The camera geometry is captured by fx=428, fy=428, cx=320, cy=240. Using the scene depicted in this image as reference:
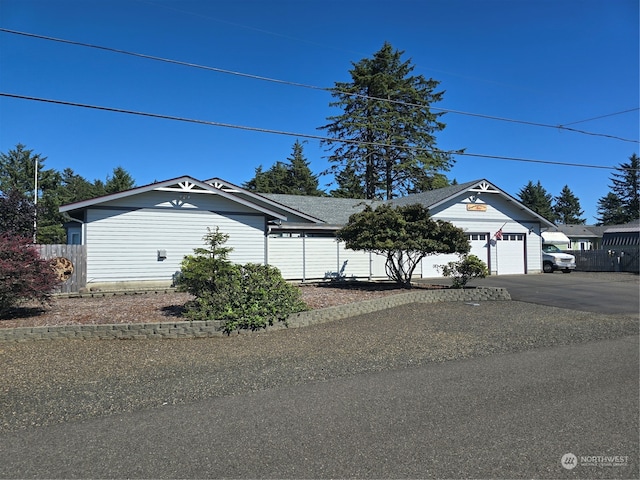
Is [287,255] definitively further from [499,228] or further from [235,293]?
[499,228]

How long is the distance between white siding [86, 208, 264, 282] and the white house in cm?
3

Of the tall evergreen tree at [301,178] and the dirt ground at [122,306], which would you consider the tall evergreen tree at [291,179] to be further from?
the dirt ground at [122,306]

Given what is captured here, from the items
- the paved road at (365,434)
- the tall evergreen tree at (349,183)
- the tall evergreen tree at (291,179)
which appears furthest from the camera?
the tall evergreen tree at (291,179)

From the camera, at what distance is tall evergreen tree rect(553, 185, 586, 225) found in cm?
7612

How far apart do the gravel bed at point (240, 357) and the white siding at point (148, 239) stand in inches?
289

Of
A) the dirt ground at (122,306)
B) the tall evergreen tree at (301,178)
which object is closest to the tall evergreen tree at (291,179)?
the tall evergreen tree at (301,178)

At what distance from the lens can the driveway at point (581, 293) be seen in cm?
1160

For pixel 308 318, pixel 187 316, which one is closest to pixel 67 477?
pixel 187 316

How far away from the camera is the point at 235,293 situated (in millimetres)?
8836

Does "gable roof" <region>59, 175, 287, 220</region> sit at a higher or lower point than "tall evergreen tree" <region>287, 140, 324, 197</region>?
lower

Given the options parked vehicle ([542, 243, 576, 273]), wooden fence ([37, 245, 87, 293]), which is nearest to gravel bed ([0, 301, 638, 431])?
wooden fence ([37, 245, 87, 293])

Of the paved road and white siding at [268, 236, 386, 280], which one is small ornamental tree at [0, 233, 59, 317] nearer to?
the paved road

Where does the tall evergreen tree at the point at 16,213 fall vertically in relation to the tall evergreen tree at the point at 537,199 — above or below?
below

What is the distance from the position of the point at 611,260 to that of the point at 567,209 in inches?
2306
